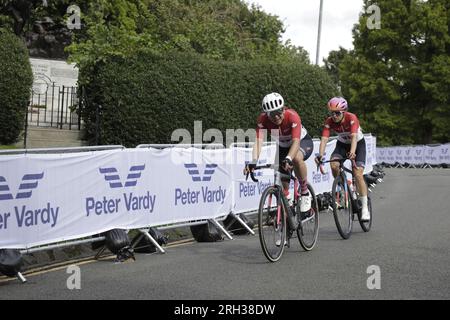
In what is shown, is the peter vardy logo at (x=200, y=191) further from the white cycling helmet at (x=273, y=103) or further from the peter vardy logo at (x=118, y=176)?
the white cycling helmet at (x=273, y=103)

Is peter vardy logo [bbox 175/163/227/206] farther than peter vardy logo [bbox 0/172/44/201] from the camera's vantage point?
Yes

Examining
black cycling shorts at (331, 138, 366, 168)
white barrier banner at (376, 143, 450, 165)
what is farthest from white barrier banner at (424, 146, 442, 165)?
black cycling shorts at (331, 138, 366, 168)

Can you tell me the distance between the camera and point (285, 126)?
8531mm

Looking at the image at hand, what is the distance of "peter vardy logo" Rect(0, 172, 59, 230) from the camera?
715 cm

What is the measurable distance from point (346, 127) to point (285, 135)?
184 centimetres

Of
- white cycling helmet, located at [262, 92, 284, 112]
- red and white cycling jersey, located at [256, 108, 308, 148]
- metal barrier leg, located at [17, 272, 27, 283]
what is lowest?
metal barrier leg, located at [17, 272, 27, 283]

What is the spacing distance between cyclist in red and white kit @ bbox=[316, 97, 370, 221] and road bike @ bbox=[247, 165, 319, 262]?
148 centimetres

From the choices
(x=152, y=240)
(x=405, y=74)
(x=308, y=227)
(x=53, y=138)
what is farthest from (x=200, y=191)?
(x=405, y=74)

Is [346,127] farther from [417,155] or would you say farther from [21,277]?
[417,155]

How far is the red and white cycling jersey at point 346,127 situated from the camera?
33.0ft

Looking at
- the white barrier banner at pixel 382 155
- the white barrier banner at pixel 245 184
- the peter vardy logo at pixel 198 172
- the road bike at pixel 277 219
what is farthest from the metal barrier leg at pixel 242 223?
the white barrier banner at pixel 382 155

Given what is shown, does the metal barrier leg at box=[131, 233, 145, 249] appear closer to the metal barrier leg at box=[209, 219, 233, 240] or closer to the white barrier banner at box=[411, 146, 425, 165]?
the metal barrier leg at box=[209, 219, 233, 240]

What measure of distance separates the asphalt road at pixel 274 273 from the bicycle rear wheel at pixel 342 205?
8.4 inches

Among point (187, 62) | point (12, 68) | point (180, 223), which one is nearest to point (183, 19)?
point (187, 62)
